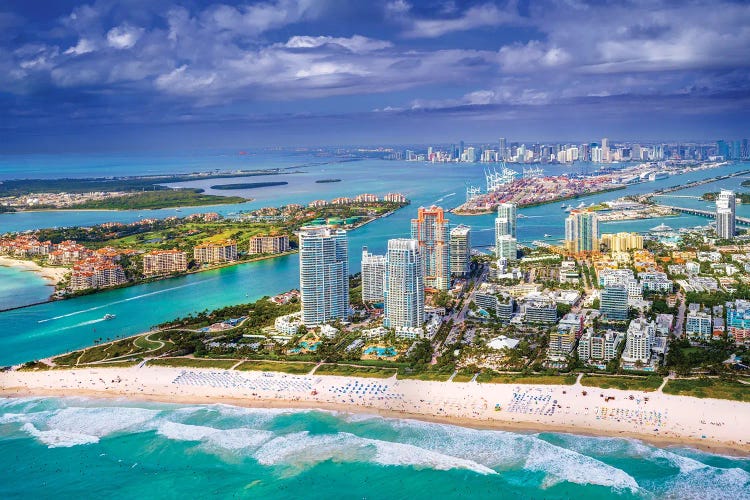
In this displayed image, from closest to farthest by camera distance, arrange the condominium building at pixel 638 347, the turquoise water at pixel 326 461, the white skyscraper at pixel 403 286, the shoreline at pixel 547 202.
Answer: the turquoise water at pixel 326 461
the condominium building at pixel 638 347
the white skyscraper at pixel 403 286
the shoreline at pixel 547 202

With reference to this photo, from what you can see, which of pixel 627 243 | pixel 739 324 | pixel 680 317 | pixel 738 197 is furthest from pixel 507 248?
pixel 738 197

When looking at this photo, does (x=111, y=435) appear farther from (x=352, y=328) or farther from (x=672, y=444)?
(x=672, y=444)

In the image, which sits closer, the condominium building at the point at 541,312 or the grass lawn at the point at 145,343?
the grass lawn at the point at 145,343

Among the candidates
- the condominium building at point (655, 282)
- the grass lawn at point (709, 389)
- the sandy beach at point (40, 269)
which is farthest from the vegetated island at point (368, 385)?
the sandy beach at point (40, 269)

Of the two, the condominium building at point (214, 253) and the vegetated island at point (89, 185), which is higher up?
the vegetated island at point (89, 185)

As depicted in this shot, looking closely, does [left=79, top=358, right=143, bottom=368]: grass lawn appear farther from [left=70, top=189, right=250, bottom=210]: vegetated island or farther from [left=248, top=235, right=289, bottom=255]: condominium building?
[left=70, top=189, right=250, bottom=210]: vegetated island

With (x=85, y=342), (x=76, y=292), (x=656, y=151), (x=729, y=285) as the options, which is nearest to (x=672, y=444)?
(x=729, y=285)

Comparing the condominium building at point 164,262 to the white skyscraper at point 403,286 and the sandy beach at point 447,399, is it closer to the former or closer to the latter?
the sandy beach at point 447,399
